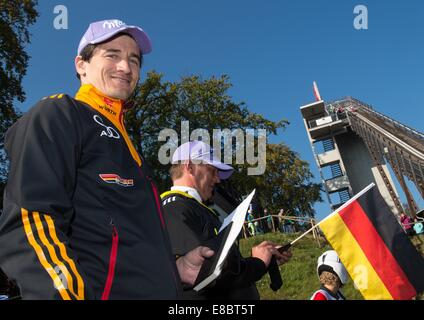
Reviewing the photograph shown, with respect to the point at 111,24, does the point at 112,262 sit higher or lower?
lower

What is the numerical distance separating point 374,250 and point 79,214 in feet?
10.8

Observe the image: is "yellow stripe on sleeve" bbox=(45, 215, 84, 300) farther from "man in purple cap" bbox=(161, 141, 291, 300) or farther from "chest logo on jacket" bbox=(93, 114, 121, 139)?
"man in purple cap" bbox=(161, 141, 291, 300)

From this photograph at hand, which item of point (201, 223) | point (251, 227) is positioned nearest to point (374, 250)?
point (201, 223)

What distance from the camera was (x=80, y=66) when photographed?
2.08m

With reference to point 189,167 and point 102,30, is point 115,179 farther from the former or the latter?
point 189,167

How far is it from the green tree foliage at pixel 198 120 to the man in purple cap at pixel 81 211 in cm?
2619

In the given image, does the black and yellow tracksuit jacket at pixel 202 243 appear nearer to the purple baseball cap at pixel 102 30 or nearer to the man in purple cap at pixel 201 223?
the man in purple cap at pixel 201 223

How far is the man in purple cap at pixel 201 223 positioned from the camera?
2.60 m

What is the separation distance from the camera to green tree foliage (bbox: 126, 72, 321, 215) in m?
29.9

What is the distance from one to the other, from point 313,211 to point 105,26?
122 ft

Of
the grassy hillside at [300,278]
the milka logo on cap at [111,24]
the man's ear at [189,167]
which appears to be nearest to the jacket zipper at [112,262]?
the milka logo on cap at [111,24]

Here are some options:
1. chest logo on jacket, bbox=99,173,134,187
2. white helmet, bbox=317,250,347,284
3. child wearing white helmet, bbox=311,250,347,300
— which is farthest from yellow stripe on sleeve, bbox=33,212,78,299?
white helmet, bbox=317,250,347,284

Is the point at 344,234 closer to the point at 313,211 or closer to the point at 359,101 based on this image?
the point at 313,211

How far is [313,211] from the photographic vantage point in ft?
123
